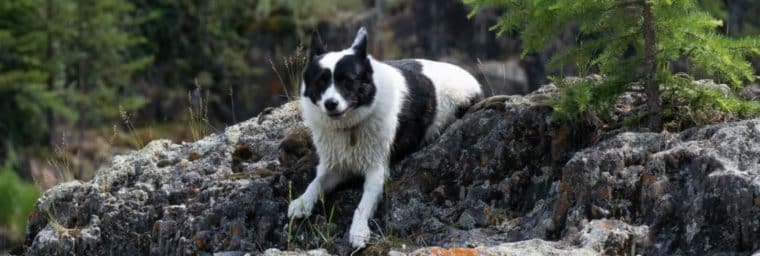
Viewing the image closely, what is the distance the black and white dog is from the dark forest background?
12.3m

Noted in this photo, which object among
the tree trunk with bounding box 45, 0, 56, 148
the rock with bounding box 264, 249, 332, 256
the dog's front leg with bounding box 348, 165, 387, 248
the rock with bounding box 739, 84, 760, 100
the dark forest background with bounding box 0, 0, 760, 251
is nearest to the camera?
the rock with bounding box 264, 249, 332, 256

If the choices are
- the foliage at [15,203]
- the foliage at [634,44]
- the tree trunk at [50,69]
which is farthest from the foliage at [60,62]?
the foliage at [634,44]

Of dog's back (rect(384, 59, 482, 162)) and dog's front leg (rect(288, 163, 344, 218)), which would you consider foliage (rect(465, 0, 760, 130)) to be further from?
dog's front leg (rect(288, 163, 344, 218))

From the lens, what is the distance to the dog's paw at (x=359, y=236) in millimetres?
6414

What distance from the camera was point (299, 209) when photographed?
697 cm

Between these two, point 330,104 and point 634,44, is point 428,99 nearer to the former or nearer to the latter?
point 330,104

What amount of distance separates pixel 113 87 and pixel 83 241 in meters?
15.4

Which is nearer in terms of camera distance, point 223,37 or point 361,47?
point 361,47

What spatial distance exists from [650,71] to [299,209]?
256 cm

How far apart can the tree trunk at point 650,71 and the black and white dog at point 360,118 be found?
5.81ft

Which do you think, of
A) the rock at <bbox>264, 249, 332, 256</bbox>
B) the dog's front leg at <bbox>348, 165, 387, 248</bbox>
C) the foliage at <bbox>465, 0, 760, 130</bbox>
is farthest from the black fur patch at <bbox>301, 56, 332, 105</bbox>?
the rock at <bbox>264, 249, 332, 256</bbox>

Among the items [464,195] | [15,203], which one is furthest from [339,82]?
[15,203]

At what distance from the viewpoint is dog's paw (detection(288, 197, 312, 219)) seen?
6.95 meters

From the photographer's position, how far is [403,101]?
24.9 feet
